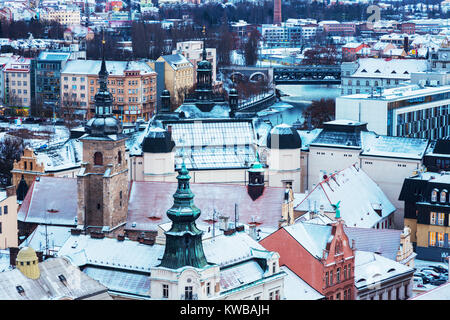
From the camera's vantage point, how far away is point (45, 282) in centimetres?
3244

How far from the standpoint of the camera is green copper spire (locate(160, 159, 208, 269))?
102 ft

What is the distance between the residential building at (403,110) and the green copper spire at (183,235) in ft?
144

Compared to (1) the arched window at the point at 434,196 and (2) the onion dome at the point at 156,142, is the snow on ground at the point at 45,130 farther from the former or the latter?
(1) the arched window at the point at 434,196

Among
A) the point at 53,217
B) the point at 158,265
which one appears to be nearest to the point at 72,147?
the point at 53,217

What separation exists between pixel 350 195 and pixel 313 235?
49.6ft

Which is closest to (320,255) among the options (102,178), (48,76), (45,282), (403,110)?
(45,282)

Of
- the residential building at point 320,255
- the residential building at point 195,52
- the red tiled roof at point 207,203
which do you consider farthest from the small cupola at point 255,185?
the residential building at point 195,52

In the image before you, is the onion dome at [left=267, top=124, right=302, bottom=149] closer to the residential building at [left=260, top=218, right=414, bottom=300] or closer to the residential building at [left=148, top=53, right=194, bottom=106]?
the residential building at [left=260, top=218, right=414, bottom=300]

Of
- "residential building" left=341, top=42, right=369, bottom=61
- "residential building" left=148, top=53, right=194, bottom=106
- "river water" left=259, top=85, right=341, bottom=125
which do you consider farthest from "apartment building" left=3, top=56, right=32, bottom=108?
"residential building" left=341, top=42, right=369, bottom=61

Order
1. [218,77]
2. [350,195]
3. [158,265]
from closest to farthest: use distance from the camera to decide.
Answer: [158,265], [350,195], [218,77]
